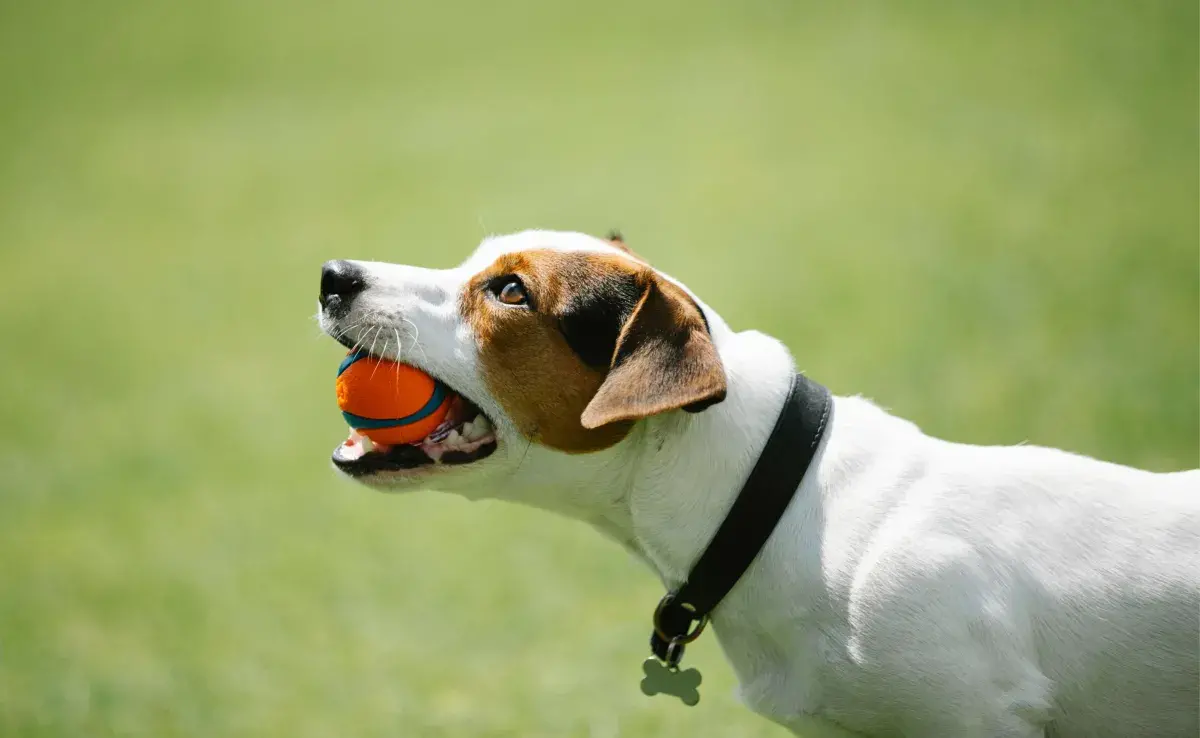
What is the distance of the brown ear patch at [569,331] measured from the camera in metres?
3.14

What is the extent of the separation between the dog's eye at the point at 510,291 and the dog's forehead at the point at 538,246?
101 mm

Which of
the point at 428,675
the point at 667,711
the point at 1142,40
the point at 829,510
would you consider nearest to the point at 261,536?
the point at 428,675

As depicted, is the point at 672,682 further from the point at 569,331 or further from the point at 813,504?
the point at 569,331

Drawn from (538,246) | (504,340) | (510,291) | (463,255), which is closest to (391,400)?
(504,340)

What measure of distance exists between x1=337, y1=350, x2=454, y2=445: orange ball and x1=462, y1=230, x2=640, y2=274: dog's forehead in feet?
1.34

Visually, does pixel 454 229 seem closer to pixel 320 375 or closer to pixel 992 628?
pixel 320 375

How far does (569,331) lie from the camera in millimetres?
3301

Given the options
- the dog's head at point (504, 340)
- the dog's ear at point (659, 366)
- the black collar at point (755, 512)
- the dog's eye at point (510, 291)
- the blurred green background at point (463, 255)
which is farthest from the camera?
the blurred green background at point (463, 255)

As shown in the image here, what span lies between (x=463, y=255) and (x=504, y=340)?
775cm

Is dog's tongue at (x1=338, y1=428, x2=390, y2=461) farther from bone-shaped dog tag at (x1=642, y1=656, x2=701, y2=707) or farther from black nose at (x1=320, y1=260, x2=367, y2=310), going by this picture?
bone-shaped dog tag at (x1=642, y1=656, x2=701, y2=707)

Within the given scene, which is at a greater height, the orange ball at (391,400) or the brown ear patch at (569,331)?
the brown ear patch at (569,331)

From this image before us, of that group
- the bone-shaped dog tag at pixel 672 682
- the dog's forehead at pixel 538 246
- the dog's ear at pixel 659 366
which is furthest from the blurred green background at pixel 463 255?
the dog's ear at pixel 659 366

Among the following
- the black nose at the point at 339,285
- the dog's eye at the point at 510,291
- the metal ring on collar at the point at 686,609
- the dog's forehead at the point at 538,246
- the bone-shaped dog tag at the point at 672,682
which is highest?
the dog's forehead at the point at 538,246

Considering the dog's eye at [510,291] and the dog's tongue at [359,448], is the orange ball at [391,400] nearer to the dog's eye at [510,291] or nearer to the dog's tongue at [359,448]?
the dog's tongue at [359,448]
